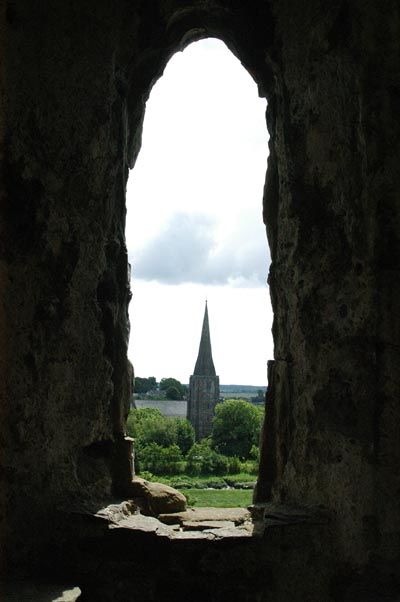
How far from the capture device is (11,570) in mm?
2699

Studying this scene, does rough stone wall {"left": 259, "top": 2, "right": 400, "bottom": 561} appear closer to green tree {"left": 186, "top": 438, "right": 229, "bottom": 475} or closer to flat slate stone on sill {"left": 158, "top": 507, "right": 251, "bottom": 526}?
flat slate stone on sill {"left": 158, "top": 507, "right": 251, "bottom": 526}

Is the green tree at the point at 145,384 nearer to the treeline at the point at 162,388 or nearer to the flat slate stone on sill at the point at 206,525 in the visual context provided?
the treeline at the point at 162,388

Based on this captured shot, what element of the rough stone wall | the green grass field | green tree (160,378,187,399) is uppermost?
the rough stone wall

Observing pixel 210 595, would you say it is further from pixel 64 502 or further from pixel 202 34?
pixel 202 34

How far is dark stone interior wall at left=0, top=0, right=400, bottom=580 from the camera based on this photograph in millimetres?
2842

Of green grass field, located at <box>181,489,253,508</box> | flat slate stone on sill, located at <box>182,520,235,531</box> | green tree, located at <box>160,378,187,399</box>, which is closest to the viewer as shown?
flat slate stone on sill, located at <box>182,520,235,531</box>

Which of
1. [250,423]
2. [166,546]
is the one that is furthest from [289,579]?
[250,423]

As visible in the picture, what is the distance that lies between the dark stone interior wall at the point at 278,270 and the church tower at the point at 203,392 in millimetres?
47334

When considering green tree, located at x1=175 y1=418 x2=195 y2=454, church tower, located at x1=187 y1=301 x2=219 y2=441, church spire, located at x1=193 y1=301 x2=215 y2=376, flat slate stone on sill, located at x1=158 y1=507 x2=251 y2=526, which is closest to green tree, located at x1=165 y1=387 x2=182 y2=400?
church tower, located at x1=187 y1=301 x2=219 y2=441

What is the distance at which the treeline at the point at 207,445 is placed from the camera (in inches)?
661

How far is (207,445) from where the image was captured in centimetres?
2405

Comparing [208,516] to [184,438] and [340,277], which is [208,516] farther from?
[184,438]

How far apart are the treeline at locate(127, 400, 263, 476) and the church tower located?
2186 centimetres

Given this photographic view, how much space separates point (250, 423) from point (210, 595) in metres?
21.3
